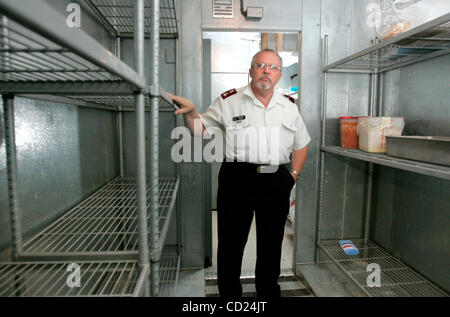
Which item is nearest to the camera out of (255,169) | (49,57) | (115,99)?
(49,57)

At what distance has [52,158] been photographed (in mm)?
1244

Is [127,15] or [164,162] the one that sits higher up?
[127,15]

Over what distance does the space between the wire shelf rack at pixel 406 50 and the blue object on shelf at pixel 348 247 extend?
141cm

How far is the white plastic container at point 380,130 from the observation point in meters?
1.74

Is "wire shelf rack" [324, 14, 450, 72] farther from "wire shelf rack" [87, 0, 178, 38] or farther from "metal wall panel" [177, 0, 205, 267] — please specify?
"wire shelf rack" [87, 0, 178, 38]

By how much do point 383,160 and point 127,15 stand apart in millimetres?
1779

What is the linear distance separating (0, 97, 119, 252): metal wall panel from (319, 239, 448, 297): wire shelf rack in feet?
5.71

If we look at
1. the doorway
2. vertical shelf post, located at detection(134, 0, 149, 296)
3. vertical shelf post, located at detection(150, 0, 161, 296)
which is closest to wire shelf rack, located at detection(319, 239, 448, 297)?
the doorway

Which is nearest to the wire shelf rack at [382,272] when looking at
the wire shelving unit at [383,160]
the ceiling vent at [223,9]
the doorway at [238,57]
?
the wire shelving unit at [383,160]

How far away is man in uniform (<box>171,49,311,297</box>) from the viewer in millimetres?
1661

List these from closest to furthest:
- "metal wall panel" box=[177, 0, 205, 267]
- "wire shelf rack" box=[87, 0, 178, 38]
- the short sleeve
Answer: "wire shelf rack" box=[87, 0, 178, 38] < the short sleeve < "metal wall panel" box=[177, 0, 205, 267]
